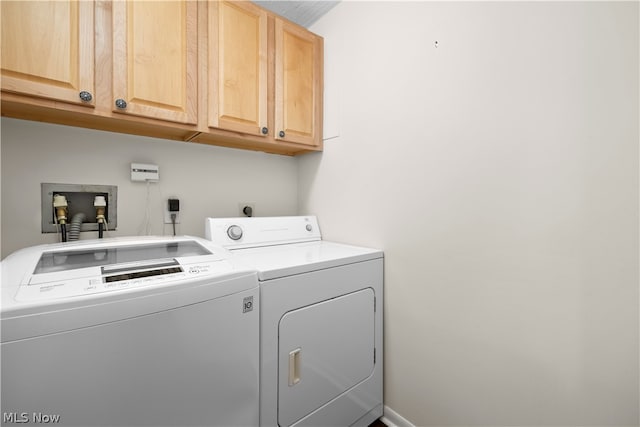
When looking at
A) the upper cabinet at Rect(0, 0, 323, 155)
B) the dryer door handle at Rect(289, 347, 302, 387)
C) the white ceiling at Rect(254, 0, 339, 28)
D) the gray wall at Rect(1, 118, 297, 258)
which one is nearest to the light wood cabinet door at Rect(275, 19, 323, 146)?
the upper cabinet at Rect(0, 0, 323, 155)

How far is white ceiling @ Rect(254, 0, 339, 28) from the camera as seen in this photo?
1.69m

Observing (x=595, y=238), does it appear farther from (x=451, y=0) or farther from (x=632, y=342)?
(x=451, y=0)

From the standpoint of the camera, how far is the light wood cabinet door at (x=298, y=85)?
160 cm

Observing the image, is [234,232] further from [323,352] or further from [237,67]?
[237,67]

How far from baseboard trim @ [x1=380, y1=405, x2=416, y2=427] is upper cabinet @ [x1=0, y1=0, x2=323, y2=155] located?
1.55 m

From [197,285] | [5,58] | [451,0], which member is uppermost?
[451,0]

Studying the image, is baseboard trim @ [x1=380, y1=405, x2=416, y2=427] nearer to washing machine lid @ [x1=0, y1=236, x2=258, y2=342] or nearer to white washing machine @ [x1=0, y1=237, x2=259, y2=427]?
white washing machine @ [x1=0, y1=237, x2=259, y2=427]

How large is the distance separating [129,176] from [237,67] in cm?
79

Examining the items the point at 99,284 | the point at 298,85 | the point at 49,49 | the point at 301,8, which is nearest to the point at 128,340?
the point at 99,284

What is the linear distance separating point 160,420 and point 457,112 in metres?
1.50

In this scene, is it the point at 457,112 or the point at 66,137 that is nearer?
the point at 457,112

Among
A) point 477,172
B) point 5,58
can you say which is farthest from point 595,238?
point 5,58

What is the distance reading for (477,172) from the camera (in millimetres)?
1142

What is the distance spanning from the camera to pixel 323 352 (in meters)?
1.21
